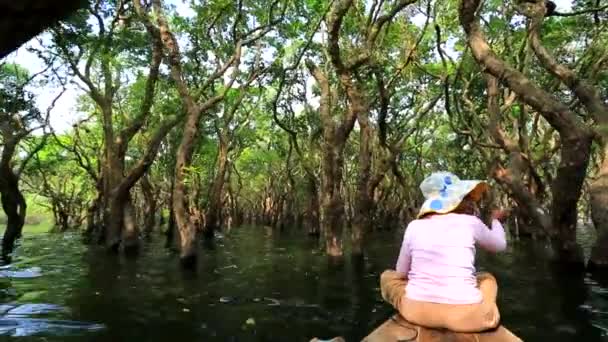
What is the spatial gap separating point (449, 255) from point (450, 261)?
1.5 inches

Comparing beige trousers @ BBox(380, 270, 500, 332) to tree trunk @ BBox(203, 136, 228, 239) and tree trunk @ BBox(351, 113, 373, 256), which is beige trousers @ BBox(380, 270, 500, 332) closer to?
tree trunk @ BBox(351, 113, 373, 256)

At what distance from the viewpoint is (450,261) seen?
10.8ft

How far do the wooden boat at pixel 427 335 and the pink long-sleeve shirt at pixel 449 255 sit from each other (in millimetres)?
187

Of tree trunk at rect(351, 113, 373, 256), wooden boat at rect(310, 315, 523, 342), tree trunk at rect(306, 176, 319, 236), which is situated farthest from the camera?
tree trunk at rect(306, 176, 319, 236)

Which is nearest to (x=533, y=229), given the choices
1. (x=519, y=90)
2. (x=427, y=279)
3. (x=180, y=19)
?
(x=519, y=90)

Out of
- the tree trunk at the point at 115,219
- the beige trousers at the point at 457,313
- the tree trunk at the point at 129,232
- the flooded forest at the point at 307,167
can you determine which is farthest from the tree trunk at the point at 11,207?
the beige trousers at the point at 457,313

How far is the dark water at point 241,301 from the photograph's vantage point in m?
6.10

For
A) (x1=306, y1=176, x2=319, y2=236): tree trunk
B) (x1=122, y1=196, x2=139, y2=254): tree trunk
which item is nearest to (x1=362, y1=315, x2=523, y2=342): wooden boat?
(x1=122, y1=196, x2=139, y2=254): tree trunk

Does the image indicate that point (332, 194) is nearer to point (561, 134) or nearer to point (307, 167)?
point (561, 134)

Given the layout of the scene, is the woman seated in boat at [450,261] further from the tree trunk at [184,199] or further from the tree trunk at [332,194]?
the tree trunk at [332,194]

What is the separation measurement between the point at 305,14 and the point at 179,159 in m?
7.62

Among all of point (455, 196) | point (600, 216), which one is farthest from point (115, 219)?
point (455, 196)

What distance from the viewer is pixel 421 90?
22172 mm

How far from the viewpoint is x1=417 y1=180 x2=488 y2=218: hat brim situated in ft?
11.1
